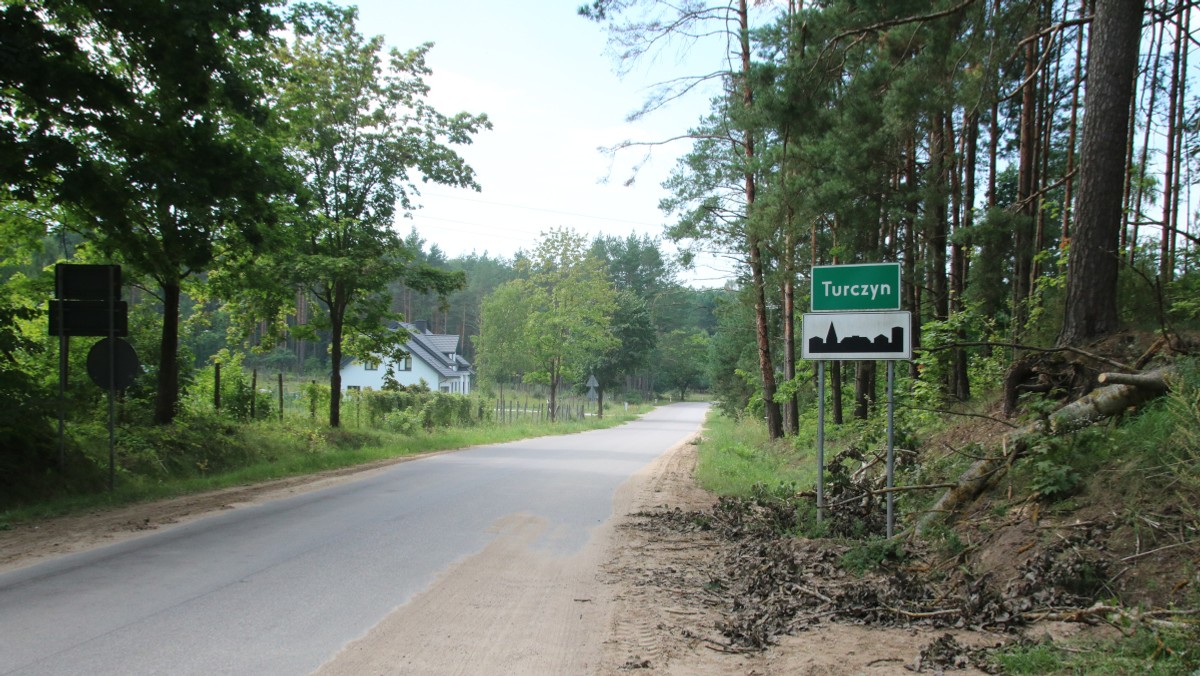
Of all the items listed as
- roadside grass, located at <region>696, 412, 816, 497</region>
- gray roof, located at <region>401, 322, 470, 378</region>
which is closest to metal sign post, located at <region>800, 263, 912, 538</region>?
roadside grass, located at <region>696, 412, 816, 497</region>

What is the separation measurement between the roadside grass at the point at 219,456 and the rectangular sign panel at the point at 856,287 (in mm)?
9883

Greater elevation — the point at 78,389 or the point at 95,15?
the point at 95,15

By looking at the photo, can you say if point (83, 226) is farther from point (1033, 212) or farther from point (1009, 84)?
point (1033, 212)

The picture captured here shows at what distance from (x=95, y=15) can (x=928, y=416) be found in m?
12.9

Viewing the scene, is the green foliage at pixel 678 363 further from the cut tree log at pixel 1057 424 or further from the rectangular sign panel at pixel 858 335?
the cut tree log at pixel 1057 424

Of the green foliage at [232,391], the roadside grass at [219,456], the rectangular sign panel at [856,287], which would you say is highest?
the rectangular sign panel at [856,287]

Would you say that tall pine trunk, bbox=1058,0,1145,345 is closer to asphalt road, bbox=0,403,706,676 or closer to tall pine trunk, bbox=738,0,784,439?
asphalt road, bbox=0,403,706,676

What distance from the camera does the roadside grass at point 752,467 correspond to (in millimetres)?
14320

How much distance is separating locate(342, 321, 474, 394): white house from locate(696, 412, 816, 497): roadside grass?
42.4m

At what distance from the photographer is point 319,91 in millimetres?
20281

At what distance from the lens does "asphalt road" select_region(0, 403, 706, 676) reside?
506cm

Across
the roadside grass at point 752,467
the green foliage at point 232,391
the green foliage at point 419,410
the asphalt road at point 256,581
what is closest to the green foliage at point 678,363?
the green foliage at point 419,410

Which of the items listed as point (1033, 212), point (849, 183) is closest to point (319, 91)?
point (849, 183)

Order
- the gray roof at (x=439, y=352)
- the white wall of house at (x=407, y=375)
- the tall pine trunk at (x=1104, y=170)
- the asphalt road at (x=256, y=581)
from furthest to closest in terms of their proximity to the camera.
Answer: the gray roof at (x=439, y=352), the white wall of house at (x=407, y=375), the tall pine trunk at (x=1104, y=170), the asphalt road at (x=256, y=581)
